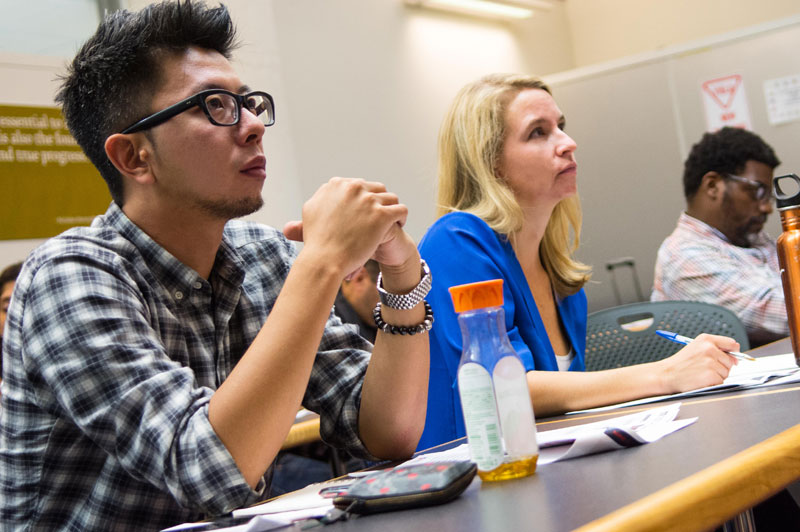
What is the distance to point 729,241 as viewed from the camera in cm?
314

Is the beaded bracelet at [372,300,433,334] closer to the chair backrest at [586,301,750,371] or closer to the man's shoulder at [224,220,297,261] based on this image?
the man's shoulder at [224,220,297,261]

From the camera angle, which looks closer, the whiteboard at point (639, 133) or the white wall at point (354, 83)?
the white wall at point (354, 83)

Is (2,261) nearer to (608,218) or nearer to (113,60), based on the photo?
(113,60)

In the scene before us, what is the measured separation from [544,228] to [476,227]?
288 mm

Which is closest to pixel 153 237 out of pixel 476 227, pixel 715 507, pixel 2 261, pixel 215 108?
pixel 215 108

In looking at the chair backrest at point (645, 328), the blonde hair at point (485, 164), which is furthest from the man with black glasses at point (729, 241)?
the blonde hair at point (485, 164)

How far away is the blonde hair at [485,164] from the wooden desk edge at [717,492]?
115 cm

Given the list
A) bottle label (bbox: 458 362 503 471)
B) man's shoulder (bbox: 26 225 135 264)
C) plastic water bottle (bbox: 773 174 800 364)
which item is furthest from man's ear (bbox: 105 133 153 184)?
plastic water bottle (bbox: 773 174 800 364)

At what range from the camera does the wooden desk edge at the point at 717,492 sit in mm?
639

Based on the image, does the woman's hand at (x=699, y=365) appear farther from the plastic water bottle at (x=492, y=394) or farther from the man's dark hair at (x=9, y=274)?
the man's dark hair at (x=9, y=274)

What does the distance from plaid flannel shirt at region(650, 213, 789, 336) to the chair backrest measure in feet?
2.51

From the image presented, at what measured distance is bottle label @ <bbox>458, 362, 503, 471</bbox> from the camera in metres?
0.89

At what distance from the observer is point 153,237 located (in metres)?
1.37

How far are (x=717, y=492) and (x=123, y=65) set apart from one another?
1.12 m
